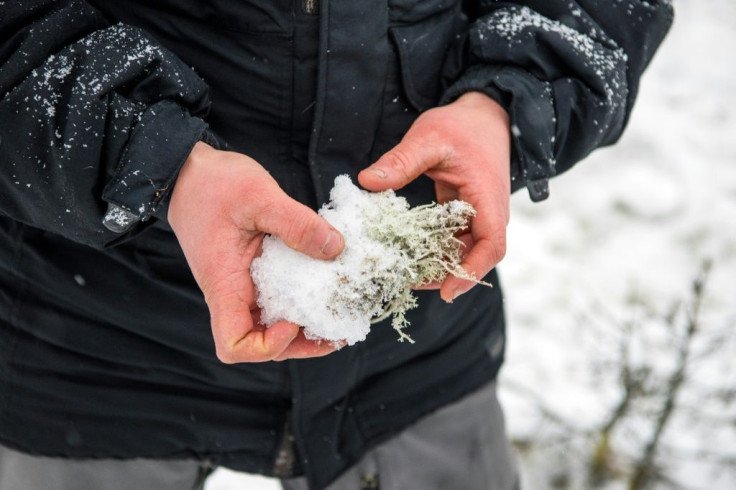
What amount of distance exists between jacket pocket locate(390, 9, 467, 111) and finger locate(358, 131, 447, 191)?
0.62 feet

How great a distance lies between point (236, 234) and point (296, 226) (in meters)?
0.12

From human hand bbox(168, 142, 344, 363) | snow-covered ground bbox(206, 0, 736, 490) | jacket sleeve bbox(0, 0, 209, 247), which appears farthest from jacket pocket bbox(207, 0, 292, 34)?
snow-covered ground bbox(206, 0, 736, 490)

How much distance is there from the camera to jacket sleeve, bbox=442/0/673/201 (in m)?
1.47

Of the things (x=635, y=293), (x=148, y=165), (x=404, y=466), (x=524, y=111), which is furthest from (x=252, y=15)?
(x=635, y=293)

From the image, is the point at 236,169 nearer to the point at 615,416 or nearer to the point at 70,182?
the point at 70,182

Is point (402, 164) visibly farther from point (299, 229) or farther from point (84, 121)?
point (84, 121)

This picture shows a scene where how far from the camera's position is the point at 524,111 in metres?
1.45

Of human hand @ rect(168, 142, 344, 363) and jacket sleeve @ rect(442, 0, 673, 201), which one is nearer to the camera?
human hand @ rect(168, 142, 344, 363)

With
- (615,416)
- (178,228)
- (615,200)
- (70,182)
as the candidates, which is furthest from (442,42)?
(615,200)

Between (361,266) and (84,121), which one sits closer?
(84,121)

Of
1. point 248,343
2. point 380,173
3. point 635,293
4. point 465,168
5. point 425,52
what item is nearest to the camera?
point 248,343

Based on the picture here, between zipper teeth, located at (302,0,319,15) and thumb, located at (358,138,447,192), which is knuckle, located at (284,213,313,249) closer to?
thumb, located at (358,138,447,192)

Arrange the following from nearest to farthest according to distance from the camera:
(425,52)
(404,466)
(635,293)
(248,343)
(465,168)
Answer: (248,343), (465,168), (425,52), (404,466), (635,293)

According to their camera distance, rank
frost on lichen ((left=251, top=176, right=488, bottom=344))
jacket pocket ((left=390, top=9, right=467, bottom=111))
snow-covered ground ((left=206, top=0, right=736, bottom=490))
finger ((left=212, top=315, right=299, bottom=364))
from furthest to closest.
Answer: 1. snow-covered ground ((left=206, top=0, right=736, bottom=490))
2. jacket pocket ((left=390, top=9, right=467, bottom=111))
3. frost on lichen ((left=251, top=176, right=488, bottom=344))
4. finger ((left=212, top=315, right=299, bottom=364))
